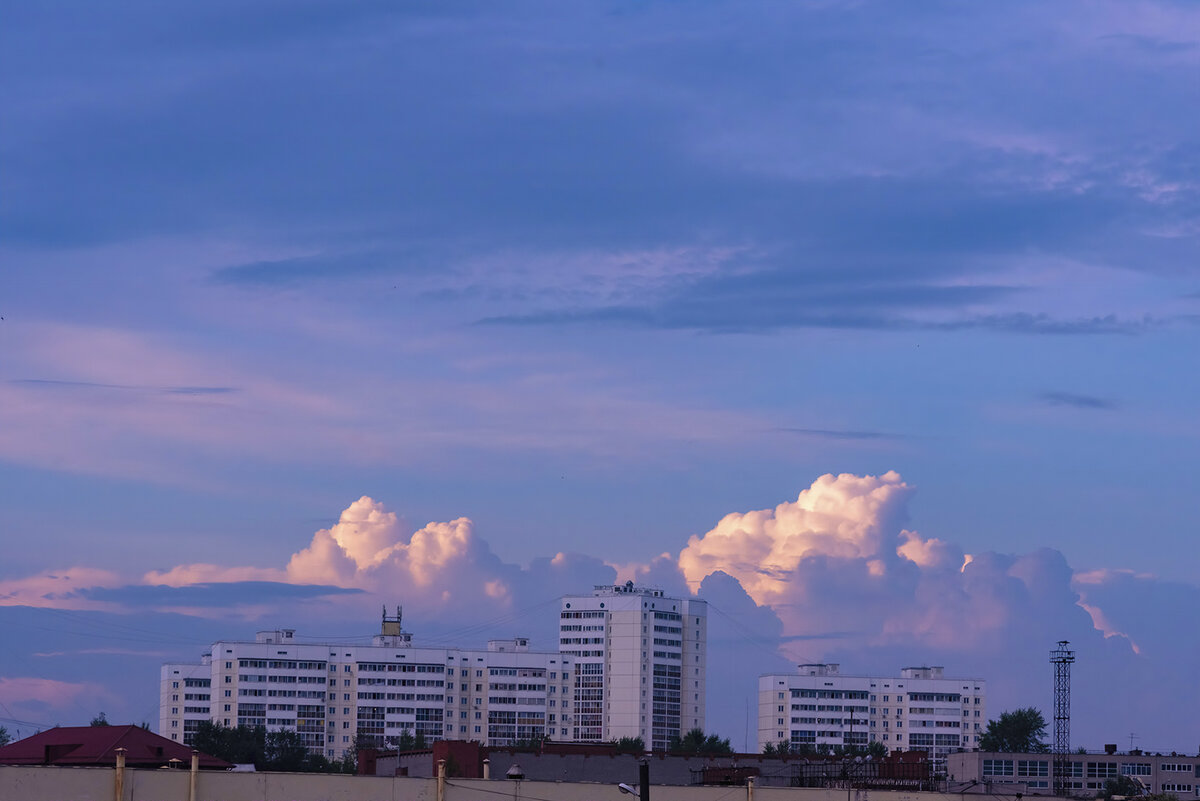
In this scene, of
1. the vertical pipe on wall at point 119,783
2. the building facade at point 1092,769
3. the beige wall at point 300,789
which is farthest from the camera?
the building facade at point 1092,769

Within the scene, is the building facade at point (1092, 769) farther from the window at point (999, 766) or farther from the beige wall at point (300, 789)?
the beige wall at point (300, 789)

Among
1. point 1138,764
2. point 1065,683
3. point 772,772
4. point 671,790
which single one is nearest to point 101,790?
point 671,790

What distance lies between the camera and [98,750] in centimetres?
10731

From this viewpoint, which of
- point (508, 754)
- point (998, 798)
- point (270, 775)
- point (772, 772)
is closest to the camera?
point (270, 775)

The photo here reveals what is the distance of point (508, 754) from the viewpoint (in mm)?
116000

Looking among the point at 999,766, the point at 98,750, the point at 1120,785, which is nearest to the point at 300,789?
the point at 98,750

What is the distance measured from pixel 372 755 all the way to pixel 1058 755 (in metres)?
87.7

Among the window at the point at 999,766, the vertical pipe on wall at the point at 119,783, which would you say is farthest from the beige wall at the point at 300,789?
the window at the point at 999,766

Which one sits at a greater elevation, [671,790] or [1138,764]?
[671,790]

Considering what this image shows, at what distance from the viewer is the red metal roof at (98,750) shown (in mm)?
103438

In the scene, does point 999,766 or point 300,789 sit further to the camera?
point 999,766

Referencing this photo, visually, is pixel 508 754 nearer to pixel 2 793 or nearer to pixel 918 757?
pixel 918 757

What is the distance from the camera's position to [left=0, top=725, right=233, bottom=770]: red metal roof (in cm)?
10344

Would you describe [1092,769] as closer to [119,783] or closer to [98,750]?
[98,750]
